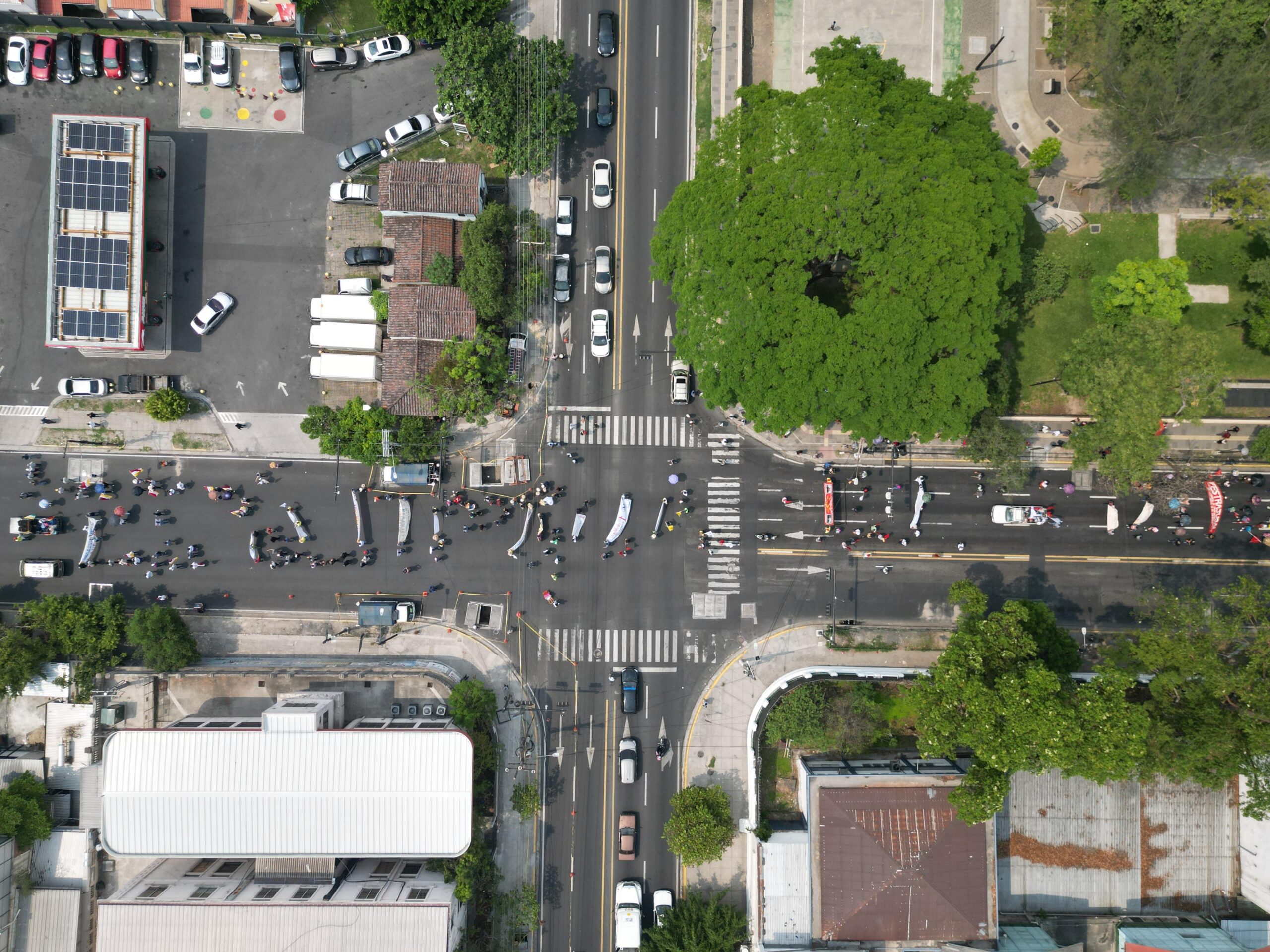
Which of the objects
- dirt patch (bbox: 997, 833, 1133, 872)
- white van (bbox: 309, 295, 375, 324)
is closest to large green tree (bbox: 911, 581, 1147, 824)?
dirt patch (bbox: 997, 833, 1133, 872)

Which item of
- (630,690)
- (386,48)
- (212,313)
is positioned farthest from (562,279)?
(630,690)

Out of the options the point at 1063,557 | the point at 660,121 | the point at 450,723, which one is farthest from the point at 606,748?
the point at 660,121

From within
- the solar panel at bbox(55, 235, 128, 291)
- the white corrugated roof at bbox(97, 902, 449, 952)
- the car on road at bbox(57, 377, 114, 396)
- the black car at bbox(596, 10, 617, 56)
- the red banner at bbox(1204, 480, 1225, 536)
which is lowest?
the white corrugated roof at bbox(97, 902, 449, 952)

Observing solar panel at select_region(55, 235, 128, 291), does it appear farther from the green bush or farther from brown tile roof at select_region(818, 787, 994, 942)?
brown tile roof at select_region(818, 787, 994, 942)

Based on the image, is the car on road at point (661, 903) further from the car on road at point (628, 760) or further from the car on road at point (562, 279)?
the car on road at point (562, 279)

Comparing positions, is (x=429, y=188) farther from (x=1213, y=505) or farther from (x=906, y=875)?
(x=1213, y=505)

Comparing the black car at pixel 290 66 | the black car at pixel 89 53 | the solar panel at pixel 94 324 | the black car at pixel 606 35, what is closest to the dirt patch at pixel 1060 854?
the black car at pixel 606 35
